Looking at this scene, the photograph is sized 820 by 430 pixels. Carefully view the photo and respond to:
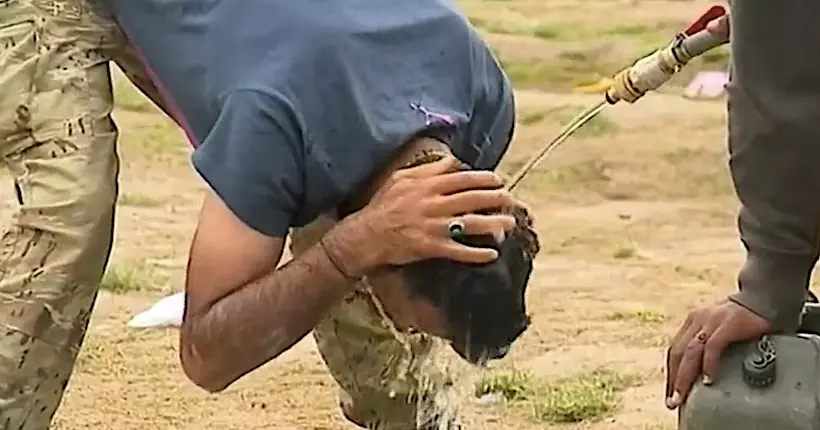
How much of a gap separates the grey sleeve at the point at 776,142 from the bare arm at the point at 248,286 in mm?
557

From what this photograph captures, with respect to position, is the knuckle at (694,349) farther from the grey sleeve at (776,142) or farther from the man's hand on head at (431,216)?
the man's hand on head at (431,216)

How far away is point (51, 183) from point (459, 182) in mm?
697

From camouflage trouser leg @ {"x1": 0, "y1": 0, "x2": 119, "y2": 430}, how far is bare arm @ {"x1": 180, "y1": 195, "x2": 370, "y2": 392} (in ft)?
0.98

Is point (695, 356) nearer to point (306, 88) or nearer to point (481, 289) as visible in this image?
point (481, 289)

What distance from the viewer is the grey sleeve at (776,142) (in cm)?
197

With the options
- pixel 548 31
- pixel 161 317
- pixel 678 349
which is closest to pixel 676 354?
pixel 678 349

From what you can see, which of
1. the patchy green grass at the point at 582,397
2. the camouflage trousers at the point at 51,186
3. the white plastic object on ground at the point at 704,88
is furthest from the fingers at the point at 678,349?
the white plastic object on ground at the point at 704,88

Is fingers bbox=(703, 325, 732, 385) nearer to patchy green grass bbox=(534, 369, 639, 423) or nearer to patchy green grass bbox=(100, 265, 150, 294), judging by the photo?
patchy green grass bbox=(534, 369, 639, 423)

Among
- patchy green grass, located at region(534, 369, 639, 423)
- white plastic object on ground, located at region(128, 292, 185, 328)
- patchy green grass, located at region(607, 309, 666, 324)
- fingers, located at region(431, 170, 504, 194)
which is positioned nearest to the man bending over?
fingers, located at region(431, 170, 504, 194)

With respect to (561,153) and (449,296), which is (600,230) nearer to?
(561,153)

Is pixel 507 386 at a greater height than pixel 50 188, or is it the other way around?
pixel 50 188

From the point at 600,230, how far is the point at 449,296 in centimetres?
304

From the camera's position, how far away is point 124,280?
4531mm

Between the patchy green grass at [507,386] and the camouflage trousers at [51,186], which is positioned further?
the patchy green grass at [507,386]
